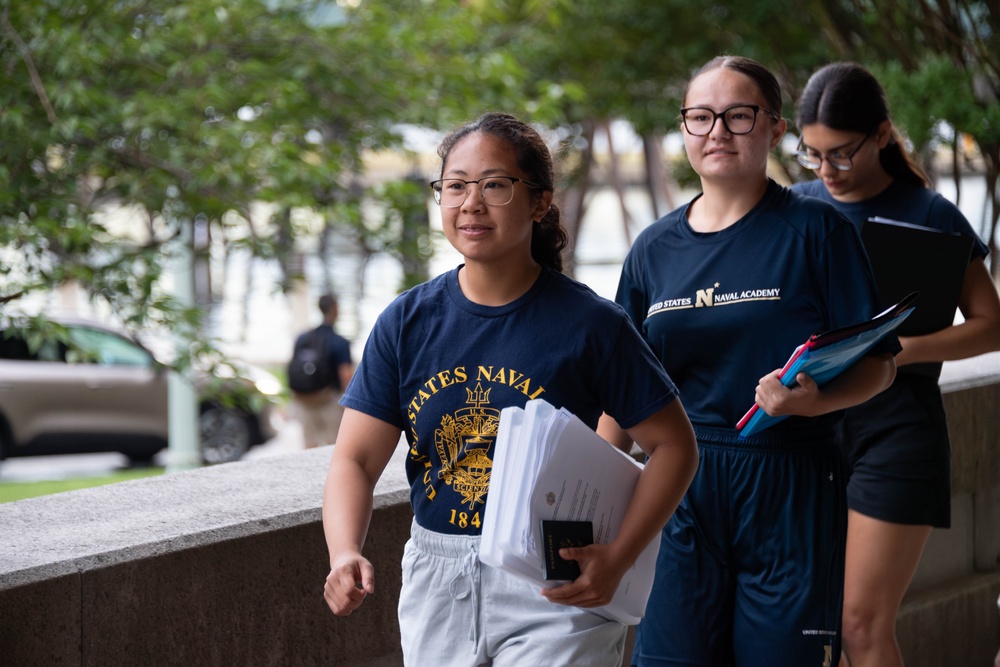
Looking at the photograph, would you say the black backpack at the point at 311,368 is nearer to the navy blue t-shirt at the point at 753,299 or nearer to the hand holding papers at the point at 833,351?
the navy blue t-shirt at the point at 753,299

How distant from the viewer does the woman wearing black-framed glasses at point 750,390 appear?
2.79m

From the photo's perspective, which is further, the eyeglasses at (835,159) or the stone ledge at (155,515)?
the eyeglasses at (835,159)

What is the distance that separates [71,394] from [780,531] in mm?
12438

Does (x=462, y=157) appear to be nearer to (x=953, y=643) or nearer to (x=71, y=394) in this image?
(x=953, y=643)

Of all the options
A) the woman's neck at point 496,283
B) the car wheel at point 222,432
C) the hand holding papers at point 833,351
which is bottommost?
the car wheel at point 222,432

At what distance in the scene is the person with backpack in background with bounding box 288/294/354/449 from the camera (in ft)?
39.9

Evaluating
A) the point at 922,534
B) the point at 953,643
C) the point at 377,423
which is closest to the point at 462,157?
the point at 377,423

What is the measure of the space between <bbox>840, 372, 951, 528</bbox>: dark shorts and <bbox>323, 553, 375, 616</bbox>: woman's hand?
1.69 meters

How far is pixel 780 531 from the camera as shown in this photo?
2.81m

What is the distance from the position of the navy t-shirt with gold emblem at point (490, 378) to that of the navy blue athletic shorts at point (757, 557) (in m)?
0.62

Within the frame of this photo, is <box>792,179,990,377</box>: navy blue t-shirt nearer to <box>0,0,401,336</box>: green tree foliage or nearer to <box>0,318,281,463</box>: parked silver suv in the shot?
<box>0,0,401,336</box>: green tree foliage

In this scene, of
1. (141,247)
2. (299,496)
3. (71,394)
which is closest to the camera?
(299,496)

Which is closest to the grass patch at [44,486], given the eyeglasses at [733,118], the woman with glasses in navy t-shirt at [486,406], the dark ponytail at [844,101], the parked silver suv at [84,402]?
the parked silver suv at [84,402]

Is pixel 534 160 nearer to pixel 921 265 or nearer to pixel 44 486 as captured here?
pixel 921 265
